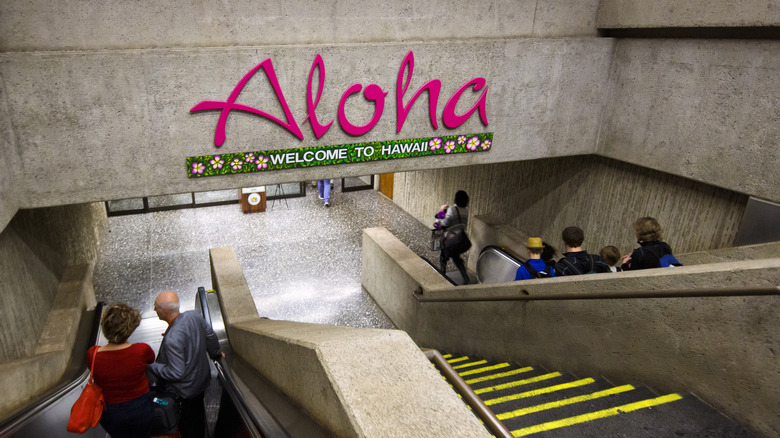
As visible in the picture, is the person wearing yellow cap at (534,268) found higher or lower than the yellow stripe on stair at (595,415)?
higher

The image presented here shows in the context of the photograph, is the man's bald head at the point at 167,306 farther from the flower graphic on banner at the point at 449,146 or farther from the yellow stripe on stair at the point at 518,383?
the flower graphic on banner at the point at 449,146

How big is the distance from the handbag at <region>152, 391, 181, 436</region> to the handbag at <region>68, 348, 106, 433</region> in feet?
1.16

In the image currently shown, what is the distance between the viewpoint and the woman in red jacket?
2.99 meters

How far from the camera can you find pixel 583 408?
3.05 metres

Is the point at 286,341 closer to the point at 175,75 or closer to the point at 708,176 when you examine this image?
the point at 175,75

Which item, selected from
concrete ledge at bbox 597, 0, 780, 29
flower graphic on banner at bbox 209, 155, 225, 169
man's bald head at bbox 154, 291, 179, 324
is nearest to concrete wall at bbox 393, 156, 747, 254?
concrete ledge at bbox 597, 0, 780, 29

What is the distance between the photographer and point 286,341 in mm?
2791

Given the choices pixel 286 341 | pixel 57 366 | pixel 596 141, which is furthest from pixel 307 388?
pixel 596 141

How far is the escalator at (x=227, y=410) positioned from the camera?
2.83 metres

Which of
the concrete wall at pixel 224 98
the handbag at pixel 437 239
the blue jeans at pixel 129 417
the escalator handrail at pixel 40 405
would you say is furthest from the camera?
the handbag at pixel 437 239

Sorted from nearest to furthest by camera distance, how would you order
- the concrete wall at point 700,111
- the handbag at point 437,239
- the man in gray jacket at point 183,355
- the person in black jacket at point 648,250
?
the man in gray jacket at point 183,355 < the person in black jacket at point 648,250 < the concrete wall at point 700,111 < the handbag at point 437,239

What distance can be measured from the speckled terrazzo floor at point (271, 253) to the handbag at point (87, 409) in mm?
4537

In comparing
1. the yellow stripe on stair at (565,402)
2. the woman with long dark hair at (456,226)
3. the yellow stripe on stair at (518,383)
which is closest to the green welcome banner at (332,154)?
the woman with long dark hair at (456,226)

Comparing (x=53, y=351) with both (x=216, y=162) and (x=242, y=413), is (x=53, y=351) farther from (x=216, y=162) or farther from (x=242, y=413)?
(x=242, y=413)
